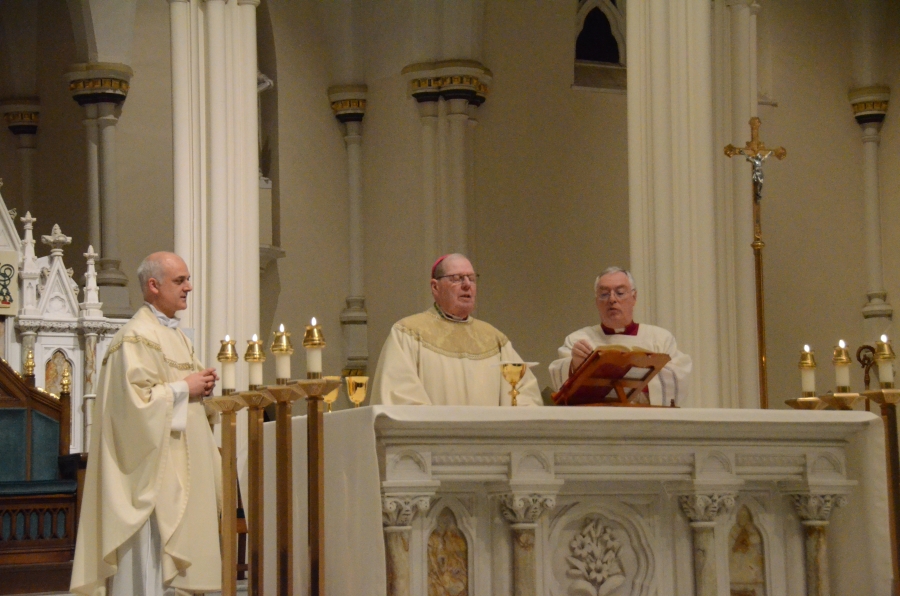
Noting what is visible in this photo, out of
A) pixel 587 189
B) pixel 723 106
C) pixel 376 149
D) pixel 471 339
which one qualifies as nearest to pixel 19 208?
pixel 376 149

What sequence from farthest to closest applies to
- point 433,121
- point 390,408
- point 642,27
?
point 433,121, point 642,27, point 390,408

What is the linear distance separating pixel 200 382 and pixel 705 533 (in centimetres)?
229

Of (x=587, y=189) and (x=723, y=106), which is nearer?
(x=723, y=106)

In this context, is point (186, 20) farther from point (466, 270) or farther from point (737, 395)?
point (737, 395)

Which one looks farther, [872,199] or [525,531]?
[872,199]

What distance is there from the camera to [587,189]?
A: 13570 millimetres

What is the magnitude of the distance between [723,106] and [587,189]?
395cm

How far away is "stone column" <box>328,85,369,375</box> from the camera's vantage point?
13273mm

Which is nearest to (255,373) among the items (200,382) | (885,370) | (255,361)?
(255,361)

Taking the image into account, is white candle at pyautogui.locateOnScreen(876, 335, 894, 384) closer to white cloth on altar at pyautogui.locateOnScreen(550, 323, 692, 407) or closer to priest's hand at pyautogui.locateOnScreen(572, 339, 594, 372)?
white cloth on altar at pyautogui.locateOnScreen(550, 323, 692, 407)

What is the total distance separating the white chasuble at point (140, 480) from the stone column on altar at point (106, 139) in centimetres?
669

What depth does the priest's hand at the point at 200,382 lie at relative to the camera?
602cm

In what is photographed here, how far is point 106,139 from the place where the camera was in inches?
511

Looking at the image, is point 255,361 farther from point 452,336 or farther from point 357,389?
point 452,336
